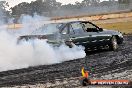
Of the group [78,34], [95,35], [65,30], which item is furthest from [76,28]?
[95,35]

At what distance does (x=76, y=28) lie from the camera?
1446 cm

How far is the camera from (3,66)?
1213cm

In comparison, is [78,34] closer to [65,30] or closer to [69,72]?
[65,30]

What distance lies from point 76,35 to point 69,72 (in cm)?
382

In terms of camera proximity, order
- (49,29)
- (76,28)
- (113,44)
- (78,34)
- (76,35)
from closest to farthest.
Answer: (49,29) → (76,35) → (78,34) → (76,28) → (113,44)

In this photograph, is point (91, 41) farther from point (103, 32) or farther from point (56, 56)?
point (56, 56)

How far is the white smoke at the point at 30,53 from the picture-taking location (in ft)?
40.8

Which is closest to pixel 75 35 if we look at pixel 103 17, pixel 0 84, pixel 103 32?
pixel 103 32

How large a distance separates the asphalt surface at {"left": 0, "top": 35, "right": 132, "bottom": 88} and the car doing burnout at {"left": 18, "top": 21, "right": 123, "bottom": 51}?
0.93 m

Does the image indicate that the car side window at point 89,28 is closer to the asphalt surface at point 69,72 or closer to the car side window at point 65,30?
the car side window at point 65,30

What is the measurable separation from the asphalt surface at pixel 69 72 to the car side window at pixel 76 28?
1.22m

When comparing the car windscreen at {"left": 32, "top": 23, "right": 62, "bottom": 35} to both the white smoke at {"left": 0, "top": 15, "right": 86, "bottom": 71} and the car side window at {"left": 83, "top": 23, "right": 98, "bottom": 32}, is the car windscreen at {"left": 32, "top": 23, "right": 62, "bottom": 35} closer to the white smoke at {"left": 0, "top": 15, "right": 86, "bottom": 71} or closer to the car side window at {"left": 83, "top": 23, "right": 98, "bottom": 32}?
the white smoke at {"left": 0, "top": 15, "right": 86, "bottom": 71}

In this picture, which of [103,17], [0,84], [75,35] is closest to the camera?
[0,84]

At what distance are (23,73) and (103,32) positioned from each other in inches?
225
